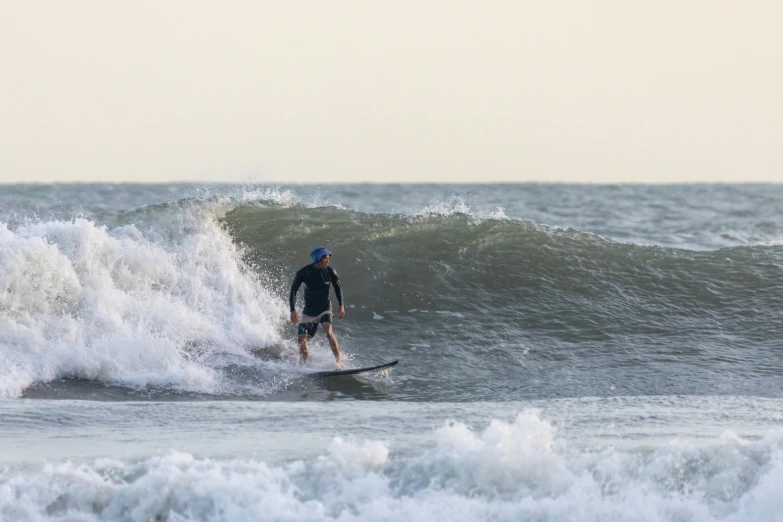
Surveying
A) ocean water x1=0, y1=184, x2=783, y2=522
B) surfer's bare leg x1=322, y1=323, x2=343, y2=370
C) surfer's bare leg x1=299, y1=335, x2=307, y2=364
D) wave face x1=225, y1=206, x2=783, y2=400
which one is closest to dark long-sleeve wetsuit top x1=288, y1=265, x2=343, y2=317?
surfer's bare leg x1=322, y1=323, x2=343, y2=370

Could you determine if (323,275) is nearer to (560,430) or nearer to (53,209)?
(560,430)

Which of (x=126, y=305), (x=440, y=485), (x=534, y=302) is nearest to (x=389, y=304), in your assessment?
(x=534, y=302)

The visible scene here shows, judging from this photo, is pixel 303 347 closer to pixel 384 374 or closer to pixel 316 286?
pixel 316 286

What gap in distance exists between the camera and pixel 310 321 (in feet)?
37.8

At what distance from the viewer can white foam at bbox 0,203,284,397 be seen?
428 inches

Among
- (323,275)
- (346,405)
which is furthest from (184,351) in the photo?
(346,405)

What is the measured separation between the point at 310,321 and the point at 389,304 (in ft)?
9.95

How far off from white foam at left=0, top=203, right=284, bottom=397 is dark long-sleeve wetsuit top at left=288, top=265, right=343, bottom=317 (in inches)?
50.6

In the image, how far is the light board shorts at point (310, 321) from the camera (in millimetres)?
11516

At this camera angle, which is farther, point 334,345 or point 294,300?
point 334,345

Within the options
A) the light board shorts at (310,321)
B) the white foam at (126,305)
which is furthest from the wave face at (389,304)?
the light board shorts at (310,321)

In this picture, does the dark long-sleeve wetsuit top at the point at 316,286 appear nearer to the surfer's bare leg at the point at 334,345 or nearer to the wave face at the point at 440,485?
the surfer's bare leg at the point at 334,345

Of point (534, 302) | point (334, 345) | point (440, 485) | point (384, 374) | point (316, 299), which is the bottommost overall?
point (384, 374)

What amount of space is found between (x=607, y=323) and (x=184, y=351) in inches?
252
